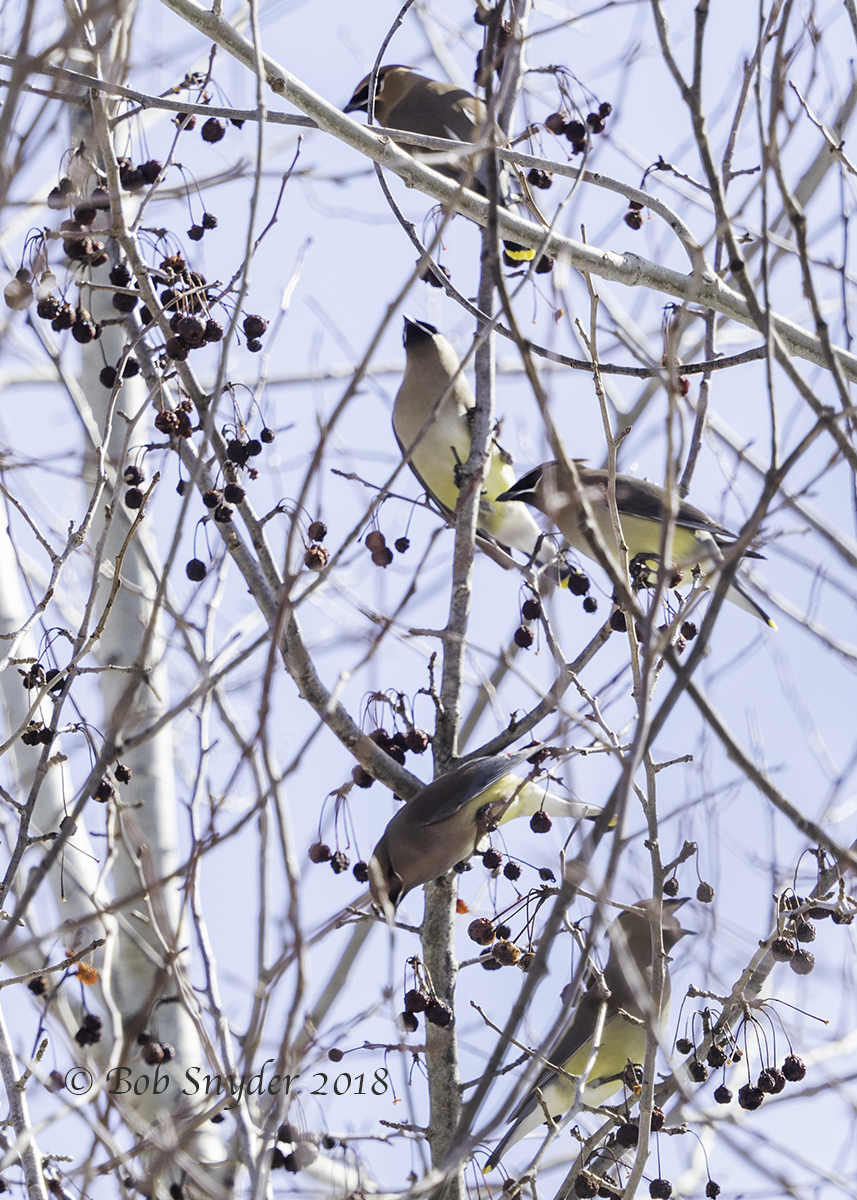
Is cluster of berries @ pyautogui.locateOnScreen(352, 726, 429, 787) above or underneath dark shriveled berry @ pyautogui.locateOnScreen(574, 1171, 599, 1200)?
above

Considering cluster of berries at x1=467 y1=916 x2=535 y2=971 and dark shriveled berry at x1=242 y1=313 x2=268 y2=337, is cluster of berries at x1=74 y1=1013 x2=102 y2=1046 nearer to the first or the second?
cluster of berries at x1=467 y1=916 x2=535 y2=971

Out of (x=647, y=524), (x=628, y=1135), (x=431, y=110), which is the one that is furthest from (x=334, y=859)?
(x=431, y=110)

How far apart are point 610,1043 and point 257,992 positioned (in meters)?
2.07

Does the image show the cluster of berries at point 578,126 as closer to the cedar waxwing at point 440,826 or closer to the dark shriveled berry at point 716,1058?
the cedar waxwing at point 440,826

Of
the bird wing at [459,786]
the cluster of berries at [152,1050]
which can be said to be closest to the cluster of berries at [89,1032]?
the cluster of berries at [152,1050]

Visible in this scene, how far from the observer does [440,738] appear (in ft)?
9.66

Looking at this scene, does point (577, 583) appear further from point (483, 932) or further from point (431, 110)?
point (431, 110)

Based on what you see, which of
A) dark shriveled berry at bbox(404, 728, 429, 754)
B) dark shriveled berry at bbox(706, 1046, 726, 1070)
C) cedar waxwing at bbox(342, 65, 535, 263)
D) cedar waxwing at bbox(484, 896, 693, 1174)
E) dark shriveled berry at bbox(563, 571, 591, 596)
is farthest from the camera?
cedar waxwing at bbox(342, 65, 535, 263)

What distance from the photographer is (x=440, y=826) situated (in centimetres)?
274

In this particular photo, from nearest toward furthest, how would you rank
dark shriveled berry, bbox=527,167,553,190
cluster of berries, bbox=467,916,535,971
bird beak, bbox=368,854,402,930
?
bird beak, bbox=368,854,402,930 → cluster of berries, bbox=467,916,535,971 → dark shriveled berry, bbox=527,167,553,190

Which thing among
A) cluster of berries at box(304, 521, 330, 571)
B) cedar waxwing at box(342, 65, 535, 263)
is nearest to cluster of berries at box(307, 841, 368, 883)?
cluster of berries at box(304, 521, 330, 571)

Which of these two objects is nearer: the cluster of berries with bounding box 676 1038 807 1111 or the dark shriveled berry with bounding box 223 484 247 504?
the cluster of berries with bounding box 676 1038 807 1111

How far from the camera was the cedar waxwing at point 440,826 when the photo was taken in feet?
8.93

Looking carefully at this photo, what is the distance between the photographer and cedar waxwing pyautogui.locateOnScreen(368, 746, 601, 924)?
2721 mm
